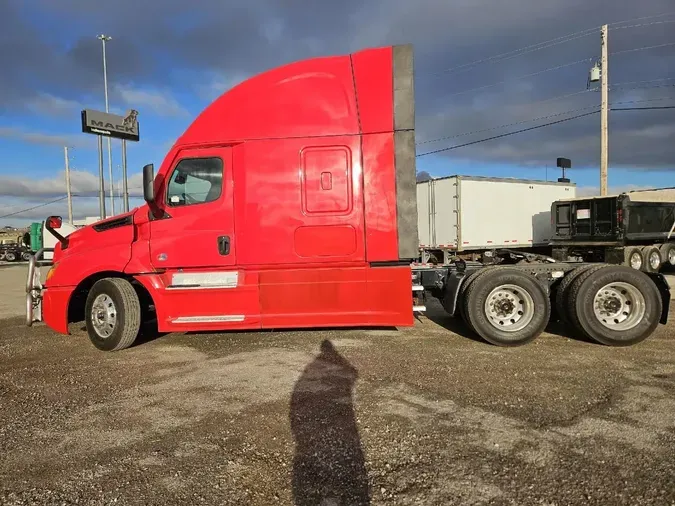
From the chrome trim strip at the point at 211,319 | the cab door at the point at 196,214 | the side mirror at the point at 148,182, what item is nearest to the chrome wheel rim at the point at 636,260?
the chrome trim strip at the point at 211,319

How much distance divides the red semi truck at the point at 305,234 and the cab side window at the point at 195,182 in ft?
0.05

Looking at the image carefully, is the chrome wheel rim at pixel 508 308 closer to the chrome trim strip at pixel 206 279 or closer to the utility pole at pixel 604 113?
the chrome trim strip at pixel 206 279

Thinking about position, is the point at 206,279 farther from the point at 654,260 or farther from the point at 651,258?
the point at 654,260

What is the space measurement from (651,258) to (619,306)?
11.8m

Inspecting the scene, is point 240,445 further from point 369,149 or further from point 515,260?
point 515,260

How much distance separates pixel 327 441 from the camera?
3623 millimetres

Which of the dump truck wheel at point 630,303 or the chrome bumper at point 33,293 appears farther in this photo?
the chrome bumper at point 33,293

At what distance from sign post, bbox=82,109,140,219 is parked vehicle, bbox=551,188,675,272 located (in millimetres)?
16600

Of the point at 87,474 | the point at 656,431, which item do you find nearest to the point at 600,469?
the point at 656,431

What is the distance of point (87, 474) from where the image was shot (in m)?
3.23

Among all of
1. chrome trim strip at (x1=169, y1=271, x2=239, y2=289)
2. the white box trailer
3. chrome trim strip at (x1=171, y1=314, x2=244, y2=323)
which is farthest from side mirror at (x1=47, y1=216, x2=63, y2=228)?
the white box trailer

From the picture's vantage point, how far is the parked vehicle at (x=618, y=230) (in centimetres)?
1577

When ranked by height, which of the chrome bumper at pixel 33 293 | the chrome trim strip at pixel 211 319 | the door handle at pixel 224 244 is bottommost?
the chrome trim strip at pixel 211 319

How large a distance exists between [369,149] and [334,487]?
160 inches
